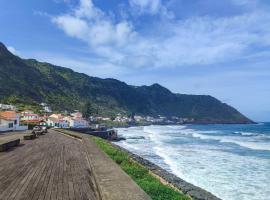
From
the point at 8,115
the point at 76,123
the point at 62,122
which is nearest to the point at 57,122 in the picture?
the point at 62,122

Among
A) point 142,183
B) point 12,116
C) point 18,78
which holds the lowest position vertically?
point 142,183

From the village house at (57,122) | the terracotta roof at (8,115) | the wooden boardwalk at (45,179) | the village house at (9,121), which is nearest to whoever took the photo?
the wooden boardwalk at (45,179)

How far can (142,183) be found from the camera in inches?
555

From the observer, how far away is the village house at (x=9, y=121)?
199 feet

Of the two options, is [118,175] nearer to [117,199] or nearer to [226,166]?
[117,199]

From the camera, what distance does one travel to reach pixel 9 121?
6269 cm

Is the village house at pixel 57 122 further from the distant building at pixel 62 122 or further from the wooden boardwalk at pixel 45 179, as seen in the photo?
the wooden boardwalk at pixel 45 179

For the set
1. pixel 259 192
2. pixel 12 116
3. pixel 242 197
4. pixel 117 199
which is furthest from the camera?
pixel 12 116

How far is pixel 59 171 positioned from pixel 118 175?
12.8ft

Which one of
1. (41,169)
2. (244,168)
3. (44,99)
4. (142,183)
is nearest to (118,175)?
(142,183)

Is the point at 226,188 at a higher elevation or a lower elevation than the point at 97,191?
lower

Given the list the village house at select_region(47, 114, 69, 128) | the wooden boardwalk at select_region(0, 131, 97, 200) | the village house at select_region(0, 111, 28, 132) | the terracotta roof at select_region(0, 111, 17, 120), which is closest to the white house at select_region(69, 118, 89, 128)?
the village house at select_region(47, 114, 69, 128)

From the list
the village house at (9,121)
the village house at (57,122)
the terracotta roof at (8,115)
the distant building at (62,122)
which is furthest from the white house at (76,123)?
the terracotta roof at (8,115)

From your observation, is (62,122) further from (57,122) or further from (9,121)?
(9,121)
